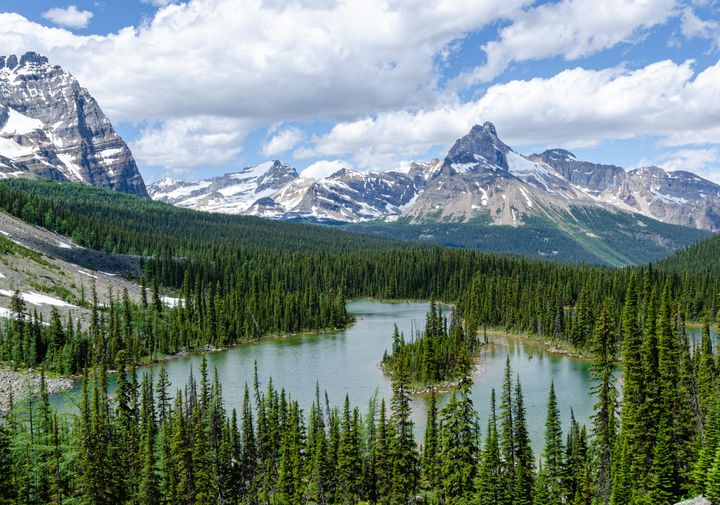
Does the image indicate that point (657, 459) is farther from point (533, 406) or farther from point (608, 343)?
point (533, 406)

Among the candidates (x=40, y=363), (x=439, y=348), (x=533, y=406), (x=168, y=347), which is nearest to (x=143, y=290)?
(x=168, y=347)

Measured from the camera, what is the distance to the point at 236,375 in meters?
112

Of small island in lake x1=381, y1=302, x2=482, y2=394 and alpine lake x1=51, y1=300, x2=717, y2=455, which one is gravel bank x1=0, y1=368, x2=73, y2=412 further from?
small island in lake x1=381, y1=302, x2=482, y2=394

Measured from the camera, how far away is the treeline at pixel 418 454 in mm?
49344

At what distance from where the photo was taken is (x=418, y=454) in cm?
6000

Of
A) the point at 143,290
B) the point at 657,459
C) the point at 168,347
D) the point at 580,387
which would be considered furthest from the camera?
the point at 143,290

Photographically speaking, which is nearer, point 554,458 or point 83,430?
point 554,458

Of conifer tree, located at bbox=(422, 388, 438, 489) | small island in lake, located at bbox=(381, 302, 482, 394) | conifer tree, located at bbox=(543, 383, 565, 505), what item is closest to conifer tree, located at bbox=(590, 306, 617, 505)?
conifer tree, located at bbox=(543, 383, 565, 505)

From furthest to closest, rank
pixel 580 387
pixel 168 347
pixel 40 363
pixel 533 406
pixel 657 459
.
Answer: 1. pixel 168 347
2. pixel 40 363
3. pixel 580 387
4. pixel 533 406
5. pixel 657 459

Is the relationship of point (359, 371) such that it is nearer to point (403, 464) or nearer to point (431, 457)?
point (431, 457)

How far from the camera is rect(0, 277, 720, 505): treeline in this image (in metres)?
49.3

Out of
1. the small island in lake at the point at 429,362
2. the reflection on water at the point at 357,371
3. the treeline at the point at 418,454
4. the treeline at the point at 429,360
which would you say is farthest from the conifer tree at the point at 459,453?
the treeline at the point at 429,360

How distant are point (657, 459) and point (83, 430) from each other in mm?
49916

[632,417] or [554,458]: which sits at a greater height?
[632,417]
